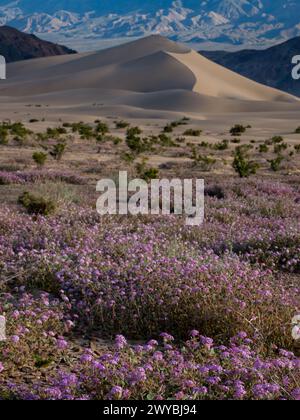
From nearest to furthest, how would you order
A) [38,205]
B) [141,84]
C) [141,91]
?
[38,205]
[141,91]
[141,84]

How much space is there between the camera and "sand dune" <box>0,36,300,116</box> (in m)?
74.9

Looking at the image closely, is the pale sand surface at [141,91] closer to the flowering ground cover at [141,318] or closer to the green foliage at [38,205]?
the green foliage at [38,205]

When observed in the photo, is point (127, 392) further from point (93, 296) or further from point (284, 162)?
point (284, 162)

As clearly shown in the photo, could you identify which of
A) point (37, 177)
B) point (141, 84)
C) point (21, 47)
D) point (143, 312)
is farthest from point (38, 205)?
point (21, 47)

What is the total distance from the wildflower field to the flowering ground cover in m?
0.01

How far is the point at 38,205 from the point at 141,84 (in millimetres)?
90408

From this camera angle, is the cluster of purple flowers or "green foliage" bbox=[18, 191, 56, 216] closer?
"green foliage" bbox=[18, 191, 56, 216]

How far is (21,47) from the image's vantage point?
18238cm

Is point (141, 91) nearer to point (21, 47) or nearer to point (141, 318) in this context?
point (141, 318)

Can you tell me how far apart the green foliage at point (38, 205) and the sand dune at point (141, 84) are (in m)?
57.3

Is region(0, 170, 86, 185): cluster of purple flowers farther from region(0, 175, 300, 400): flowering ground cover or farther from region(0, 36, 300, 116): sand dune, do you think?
region(0, 36, 300, 116): sand dune

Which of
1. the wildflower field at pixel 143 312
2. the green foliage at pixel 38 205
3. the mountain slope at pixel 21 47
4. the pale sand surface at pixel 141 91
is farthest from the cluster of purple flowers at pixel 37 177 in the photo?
the mountain slope at pixel 21 47

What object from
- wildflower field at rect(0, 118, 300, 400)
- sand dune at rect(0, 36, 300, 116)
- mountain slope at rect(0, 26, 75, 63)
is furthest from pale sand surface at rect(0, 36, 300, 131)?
mountain slope at rect(0, 26, 75, 63)
